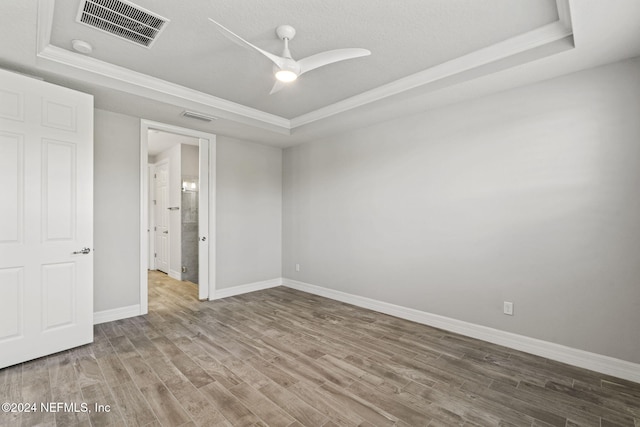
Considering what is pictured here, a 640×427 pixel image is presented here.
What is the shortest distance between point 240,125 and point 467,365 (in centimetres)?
388

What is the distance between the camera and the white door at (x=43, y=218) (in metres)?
2.49

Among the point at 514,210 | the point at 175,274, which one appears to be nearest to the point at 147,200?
the point at 175,274

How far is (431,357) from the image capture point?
2.75 m

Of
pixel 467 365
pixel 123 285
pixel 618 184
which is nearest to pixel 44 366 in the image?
pixel 123 285

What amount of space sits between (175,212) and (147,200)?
1.96 meters

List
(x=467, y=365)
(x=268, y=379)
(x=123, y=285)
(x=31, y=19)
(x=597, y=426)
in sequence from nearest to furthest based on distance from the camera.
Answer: (x=597, y=426)
(x=31, y=19)
(x=268, y=379)
(x=467, y=365)
(x=123, y=285)

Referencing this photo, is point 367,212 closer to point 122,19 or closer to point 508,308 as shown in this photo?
point 508,308

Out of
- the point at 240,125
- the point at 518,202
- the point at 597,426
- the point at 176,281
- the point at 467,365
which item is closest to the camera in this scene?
the point at 597,426

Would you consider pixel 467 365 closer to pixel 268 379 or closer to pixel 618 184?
pixel 268 379

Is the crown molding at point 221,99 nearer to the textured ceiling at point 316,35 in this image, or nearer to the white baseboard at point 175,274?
the textured ceiling at point 316,35

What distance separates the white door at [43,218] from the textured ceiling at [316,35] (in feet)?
2.01

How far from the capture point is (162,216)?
22.1ft

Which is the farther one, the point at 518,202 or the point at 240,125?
the point at 240,125

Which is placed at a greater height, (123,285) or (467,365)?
(123,285)
